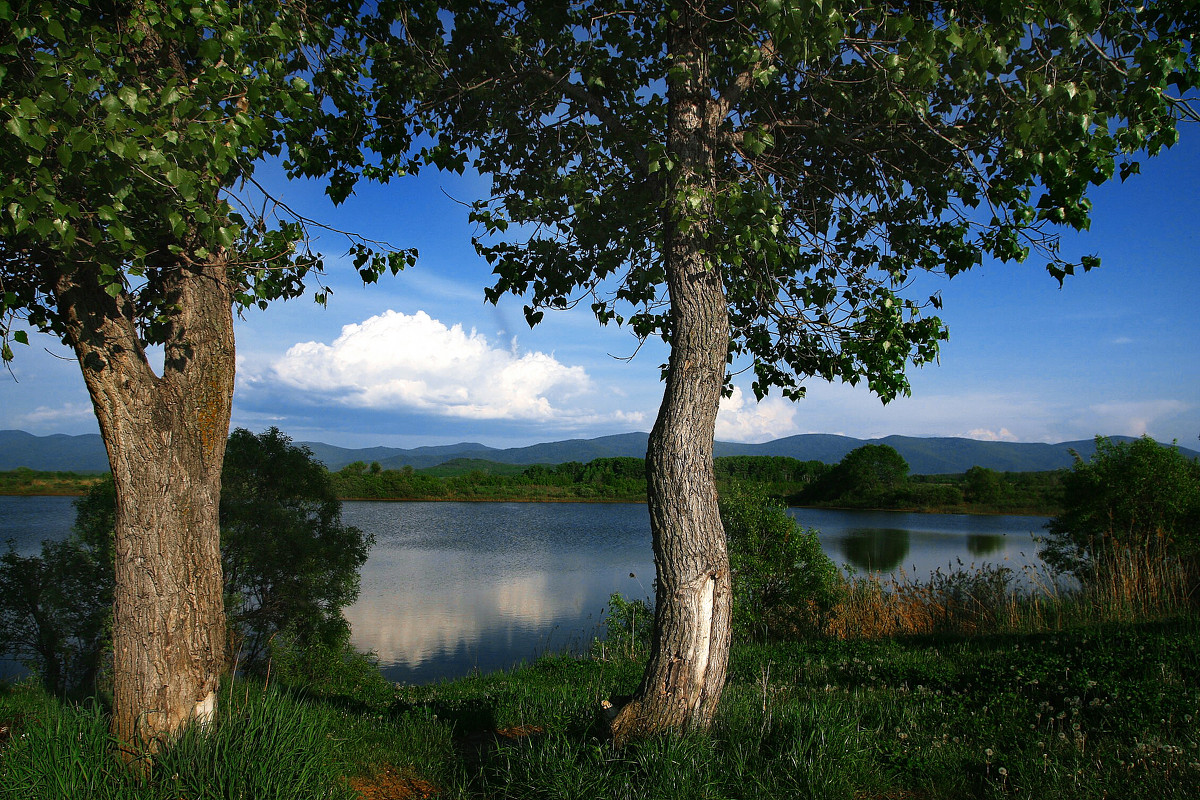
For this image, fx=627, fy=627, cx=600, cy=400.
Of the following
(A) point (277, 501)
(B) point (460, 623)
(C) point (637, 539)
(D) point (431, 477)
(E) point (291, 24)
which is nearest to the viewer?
(E) point (291, 24)

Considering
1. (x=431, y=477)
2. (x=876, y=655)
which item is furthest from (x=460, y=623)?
(x=431, y=477)

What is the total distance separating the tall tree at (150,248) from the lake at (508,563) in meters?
7.21

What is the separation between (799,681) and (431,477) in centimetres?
5342

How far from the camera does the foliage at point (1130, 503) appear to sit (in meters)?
10.5

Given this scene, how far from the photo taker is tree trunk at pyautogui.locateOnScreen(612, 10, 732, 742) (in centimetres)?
353

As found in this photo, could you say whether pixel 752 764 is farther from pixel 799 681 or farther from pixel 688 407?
pixel 799 681

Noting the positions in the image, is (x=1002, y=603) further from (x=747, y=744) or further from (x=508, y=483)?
(x=508, y=483)

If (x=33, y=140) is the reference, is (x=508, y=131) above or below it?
above

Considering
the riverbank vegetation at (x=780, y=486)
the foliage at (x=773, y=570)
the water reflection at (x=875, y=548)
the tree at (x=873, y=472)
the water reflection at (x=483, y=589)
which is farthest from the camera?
the tree at (x=873, y=472)

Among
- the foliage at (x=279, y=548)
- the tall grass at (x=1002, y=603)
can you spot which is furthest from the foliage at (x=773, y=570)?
the foliage at (x=279, y=548)

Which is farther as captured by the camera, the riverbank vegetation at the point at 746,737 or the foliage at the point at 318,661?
the foliage at the point at 318,661

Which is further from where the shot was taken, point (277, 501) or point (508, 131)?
point (277, 501)

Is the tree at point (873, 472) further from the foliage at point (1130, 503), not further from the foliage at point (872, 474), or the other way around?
the foliage at point (1130, 503)

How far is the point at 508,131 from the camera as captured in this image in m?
6.06
